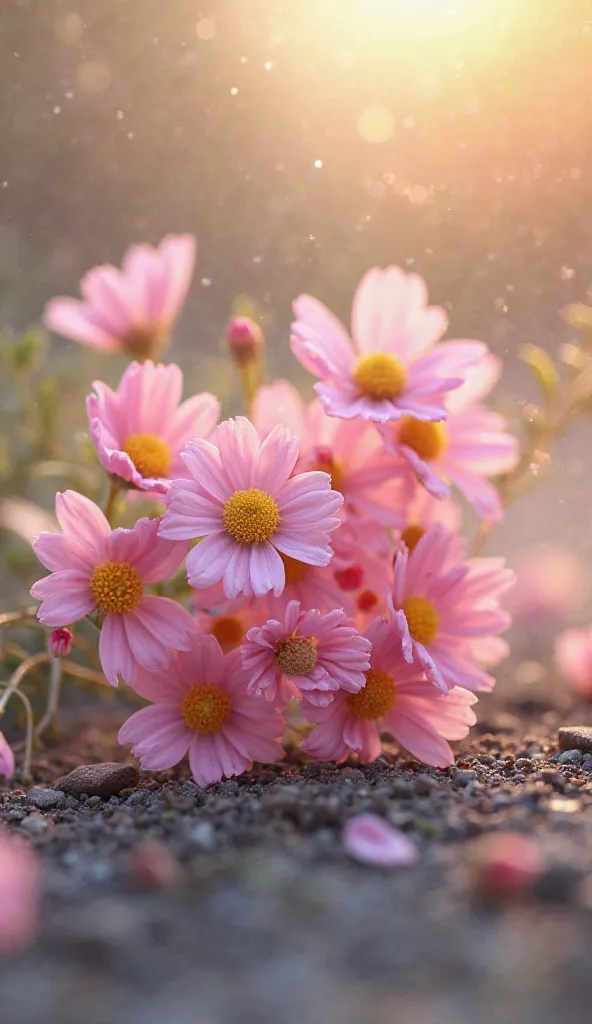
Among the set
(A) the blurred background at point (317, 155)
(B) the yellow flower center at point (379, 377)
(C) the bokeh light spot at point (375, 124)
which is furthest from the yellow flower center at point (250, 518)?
(C) the bokeh light spot at point (375, 124)

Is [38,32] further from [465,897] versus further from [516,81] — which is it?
[465,897]

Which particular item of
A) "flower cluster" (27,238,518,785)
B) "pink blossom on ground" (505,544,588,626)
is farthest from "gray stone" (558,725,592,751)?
"pink blossom on ground" (505,544,588,626)

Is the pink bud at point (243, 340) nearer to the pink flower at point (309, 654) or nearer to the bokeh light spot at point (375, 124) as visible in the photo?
the pink flower at point (309, 654)

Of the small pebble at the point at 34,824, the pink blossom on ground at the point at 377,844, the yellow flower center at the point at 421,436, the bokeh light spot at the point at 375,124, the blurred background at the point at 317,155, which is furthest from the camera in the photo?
the bokeh light spot at the point at 375,124

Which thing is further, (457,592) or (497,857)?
(457,592)

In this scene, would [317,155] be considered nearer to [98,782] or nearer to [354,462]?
[354,462]

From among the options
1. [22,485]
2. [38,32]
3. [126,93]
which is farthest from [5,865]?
[38,32]

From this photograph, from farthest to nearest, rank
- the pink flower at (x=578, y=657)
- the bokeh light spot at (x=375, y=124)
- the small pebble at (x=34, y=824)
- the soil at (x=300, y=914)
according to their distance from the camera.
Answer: the bokeh light spot at (x=375, y=124) < the pink flower at (x=578, y=657) < the small pebble at (x=34, y=824) < the soil at (x=300, y=914)

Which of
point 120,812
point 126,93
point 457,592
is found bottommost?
point 120,812

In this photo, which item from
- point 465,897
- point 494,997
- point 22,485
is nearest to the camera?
point 494,997
